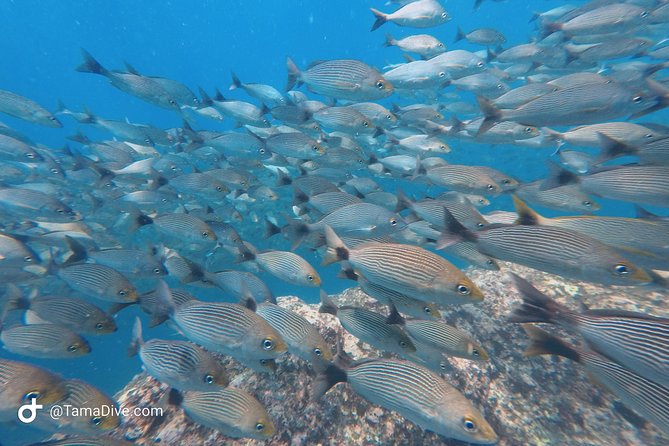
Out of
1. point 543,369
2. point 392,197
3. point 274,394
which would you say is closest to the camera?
point 274,394

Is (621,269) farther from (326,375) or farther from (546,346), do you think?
Result: (326,375)

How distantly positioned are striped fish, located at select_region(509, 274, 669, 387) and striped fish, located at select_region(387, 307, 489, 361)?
2.51 feet

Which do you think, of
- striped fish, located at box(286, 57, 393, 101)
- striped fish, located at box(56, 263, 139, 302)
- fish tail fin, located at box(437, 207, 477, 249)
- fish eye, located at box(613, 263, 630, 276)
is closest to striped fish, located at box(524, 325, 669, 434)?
fish eye, located at box(613, 263, 630, 276)

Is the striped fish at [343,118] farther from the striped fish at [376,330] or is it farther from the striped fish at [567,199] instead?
the striped fish at [376,330]

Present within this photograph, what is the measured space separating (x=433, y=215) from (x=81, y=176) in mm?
8179

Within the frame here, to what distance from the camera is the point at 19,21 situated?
3861 inches

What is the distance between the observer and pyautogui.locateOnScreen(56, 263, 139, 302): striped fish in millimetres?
3820

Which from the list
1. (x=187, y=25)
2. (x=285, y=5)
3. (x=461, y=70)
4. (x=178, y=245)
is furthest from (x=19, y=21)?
(x=461, y=70)

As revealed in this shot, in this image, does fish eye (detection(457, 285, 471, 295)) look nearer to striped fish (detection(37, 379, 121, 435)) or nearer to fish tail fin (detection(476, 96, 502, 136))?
fish tail fin (detection(476, 96, 502, 136))

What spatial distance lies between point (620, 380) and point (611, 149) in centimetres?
223

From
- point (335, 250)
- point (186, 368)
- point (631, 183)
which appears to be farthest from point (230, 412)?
point (631, 183)

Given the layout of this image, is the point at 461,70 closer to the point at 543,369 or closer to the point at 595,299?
the point at 595,299

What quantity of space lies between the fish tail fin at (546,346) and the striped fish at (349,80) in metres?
4.37

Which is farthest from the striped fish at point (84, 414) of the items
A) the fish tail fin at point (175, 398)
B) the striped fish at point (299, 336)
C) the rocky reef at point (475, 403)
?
the striped fish at point (299, 336)
